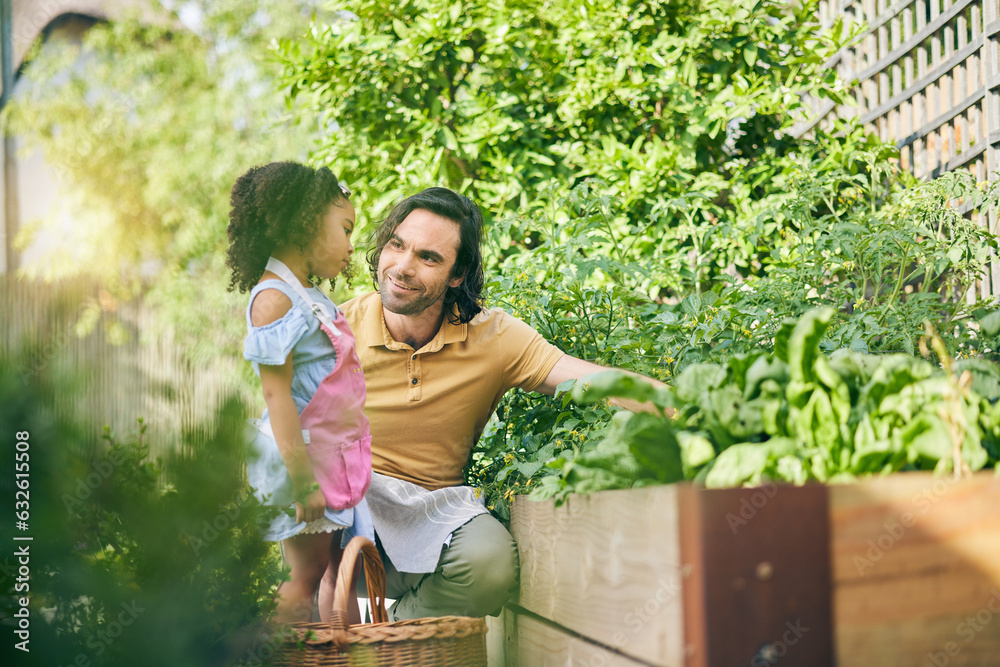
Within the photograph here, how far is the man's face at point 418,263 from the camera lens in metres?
2.12

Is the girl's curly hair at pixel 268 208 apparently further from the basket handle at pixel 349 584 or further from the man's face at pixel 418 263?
the basket handle at pixel 349 584

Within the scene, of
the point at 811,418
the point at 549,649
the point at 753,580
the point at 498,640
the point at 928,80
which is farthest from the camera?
the point at 928,80

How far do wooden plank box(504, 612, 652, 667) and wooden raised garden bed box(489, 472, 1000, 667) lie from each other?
0.32ft

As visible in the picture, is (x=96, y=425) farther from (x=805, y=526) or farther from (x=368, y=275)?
(x=368, y=275)

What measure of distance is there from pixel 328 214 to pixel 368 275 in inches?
42.6

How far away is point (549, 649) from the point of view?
160cm

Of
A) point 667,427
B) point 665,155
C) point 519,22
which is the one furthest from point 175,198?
point 667,427

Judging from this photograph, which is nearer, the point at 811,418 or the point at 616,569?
the point at 811,418

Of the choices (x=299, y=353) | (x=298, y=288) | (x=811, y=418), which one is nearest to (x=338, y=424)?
(x=299, y=353)

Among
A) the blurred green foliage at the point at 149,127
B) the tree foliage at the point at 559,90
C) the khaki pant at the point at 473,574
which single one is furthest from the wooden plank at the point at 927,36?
the blurred green foliage at the point at 149,127

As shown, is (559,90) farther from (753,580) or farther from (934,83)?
(753,580)

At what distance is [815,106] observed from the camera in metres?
4.37

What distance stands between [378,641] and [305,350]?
25.6 inches

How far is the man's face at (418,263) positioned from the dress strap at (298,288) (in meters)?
0.28
